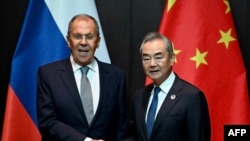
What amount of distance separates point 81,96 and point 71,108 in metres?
0.07

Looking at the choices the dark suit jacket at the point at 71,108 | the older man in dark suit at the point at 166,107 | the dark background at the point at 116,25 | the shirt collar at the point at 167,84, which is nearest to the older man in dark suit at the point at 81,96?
the dark suit jacket at the point at 71,108

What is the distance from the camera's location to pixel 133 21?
118 inches

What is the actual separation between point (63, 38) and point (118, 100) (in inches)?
28.8

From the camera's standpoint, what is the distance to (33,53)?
2.71 metres

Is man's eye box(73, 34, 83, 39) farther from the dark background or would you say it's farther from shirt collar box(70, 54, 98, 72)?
the dark background

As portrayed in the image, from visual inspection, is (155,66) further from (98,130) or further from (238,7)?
(238,7)

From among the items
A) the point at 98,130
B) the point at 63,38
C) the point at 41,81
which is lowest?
the point at 98,130

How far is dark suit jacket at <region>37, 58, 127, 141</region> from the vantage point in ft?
6.75

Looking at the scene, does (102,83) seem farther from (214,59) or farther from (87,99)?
(214,59)

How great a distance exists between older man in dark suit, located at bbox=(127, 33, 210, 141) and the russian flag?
0.75 m

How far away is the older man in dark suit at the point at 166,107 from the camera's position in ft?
6.40

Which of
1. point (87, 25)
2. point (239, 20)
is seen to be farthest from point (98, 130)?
point (239, 20)

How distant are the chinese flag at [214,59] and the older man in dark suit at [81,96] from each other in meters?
0.61

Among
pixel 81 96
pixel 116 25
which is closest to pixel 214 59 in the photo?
pixel 116 25
